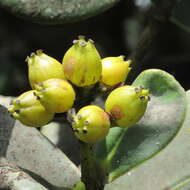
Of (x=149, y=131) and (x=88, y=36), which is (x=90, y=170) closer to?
(x=149, y=131)

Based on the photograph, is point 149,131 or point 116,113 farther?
point 149,131

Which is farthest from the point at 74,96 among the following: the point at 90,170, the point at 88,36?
the point at 88,36

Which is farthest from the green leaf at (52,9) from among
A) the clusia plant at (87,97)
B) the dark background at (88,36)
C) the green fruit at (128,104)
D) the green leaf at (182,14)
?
the dark background at (88,36)

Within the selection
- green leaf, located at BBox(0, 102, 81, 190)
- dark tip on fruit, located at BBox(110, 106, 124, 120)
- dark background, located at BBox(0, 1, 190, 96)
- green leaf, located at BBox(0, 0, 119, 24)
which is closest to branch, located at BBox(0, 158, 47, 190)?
green leaf, located at BBox(0, 102, 81, 190)

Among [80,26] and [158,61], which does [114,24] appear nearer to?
[80,26]

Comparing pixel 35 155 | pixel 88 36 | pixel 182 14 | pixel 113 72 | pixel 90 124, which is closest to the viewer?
pixel 90 124

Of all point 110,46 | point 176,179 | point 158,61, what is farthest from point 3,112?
point 110,46

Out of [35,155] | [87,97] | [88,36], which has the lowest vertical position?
[88,36]
